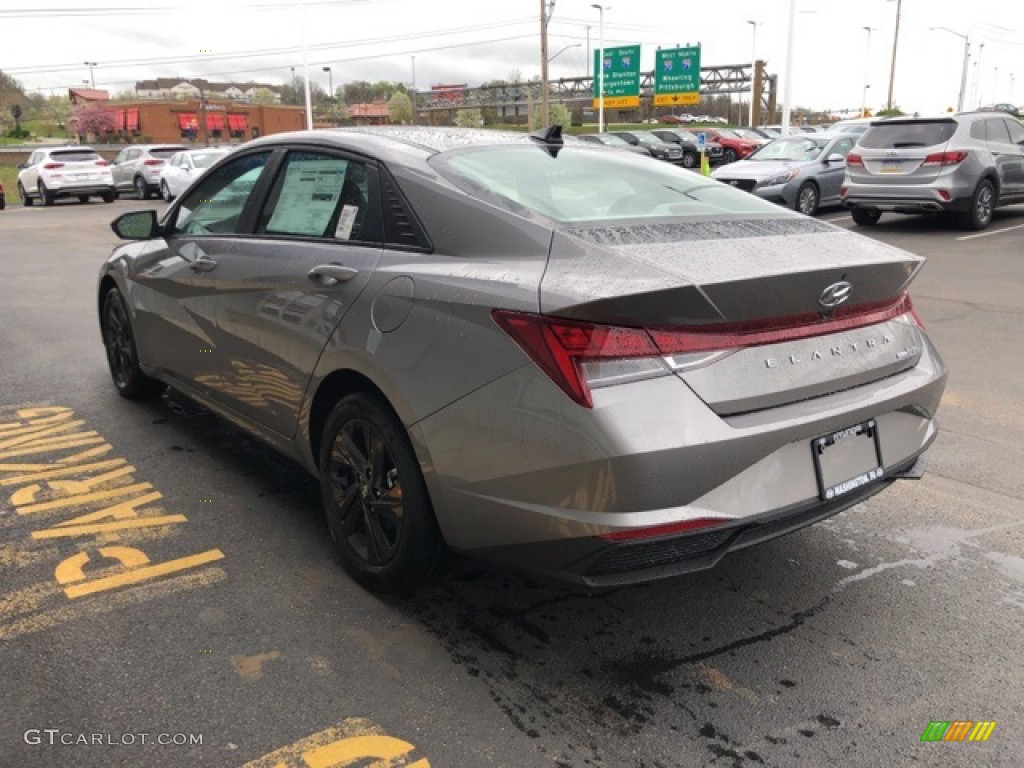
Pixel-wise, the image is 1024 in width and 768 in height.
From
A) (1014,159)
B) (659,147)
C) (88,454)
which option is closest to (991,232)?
(1014,159)

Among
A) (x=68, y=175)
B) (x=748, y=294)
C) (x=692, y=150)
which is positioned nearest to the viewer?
(x=748, y=294)

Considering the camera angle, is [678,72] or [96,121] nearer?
[678,72]

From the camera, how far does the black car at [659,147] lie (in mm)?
36375

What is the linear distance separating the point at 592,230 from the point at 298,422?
145cm

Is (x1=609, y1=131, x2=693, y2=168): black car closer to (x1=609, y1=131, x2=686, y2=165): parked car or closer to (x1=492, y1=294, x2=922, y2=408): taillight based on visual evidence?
(x1=609, y1=131, x2=686, y2=165): parked car

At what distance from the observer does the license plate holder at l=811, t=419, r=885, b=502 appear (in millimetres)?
2627

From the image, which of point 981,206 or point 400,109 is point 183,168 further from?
point 400,109

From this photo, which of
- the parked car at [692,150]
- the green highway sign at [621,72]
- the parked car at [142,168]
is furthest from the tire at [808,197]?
the green highway sign at [621,72]

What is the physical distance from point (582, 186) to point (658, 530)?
4.98ft

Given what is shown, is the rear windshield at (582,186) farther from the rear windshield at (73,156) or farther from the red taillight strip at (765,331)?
the rear windshield at (73,156)

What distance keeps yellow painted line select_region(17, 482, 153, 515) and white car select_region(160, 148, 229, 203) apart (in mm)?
21482

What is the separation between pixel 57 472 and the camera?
4.41 metres

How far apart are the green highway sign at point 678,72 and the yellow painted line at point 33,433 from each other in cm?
6126

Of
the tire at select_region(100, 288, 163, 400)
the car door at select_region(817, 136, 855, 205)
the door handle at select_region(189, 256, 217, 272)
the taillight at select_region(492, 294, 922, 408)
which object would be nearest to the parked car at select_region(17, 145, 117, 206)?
the car door at select_region(817, 136, 855, 205)
